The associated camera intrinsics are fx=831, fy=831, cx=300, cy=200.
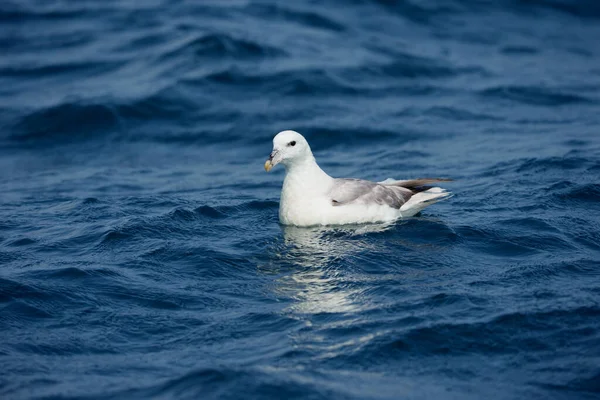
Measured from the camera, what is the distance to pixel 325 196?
8344mm

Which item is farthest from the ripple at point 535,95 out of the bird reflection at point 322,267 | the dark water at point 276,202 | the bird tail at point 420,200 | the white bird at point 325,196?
the bird reflection at point 322,267

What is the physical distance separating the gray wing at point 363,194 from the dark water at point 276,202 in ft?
1.09

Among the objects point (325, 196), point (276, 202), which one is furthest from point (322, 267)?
point (276, 202)

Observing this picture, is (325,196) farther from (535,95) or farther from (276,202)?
(535,95)

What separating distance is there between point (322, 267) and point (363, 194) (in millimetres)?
1411

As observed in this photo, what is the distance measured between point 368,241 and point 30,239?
11.2ft

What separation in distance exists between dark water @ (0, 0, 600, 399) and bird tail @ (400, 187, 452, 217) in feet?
0.80

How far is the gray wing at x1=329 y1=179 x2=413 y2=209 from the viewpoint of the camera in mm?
8320

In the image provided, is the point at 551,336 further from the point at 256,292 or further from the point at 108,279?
the point at 108,279

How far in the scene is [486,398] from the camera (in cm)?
507

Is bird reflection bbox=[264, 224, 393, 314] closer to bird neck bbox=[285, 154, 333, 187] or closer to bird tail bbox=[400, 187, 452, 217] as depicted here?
bird tail bbox=[400, 187, 452, 217]

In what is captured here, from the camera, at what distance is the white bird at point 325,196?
27.0ft

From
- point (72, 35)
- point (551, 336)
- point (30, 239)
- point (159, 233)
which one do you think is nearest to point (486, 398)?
point (551, 336)

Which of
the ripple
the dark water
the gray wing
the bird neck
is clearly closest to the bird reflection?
the dark water
